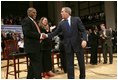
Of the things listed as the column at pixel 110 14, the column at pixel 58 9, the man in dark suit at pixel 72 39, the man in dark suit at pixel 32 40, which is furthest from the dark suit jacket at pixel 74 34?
the column at pixel 58 9

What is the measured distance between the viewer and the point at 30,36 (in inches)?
157

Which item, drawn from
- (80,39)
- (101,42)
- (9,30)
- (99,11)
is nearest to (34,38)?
(80,39)

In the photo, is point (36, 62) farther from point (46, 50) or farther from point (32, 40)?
point (46, 50)

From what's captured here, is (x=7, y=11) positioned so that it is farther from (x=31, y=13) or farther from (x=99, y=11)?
(x=31, y=13)

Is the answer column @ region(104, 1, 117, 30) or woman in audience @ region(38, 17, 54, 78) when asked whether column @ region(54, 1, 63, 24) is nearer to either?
column @ region(104, 1, 117, 30)

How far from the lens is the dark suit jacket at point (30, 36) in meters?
3.97

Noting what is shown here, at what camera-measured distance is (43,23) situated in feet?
16.3

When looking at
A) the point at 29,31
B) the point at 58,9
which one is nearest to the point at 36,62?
the point at 29,31

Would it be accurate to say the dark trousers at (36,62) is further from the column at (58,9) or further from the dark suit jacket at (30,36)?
the column at (58,9)

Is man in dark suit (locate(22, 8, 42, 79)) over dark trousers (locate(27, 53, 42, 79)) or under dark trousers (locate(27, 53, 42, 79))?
over

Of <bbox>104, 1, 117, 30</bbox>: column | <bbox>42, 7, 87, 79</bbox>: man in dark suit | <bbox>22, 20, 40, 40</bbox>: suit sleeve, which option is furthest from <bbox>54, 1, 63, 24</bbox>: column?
<bbox>22, 20, 40, 40</bbox>: suit sleeve

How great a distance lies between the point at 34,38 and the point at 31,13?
0.38 meters

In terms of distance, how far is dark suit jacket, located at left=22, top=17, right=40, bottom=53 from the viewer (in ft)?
13.0

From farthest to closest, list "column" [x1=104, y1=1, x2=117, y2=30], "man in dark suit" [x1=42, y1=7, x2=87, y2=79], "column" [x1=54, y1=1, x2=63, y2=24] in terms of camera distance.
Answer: "column" [x1=54, y1=1, x2=63, y2=24]
"column" [x1=104, y1=1, x2=117, y2=30]
"man in dark suit" [x1=42, y1=7, x2=87, y2=79]
